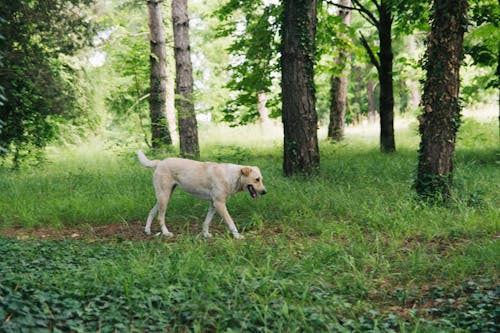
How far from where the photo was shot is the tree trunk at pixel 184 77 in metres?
13.7

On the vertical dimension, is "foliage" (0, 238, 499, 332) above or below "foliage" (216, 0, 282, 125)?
below

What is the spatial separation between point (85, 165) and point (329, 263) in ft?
36.6

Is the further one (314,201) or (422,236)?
(314,201)

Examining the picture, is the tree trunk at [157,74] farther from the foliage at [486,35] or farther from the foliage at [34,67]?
the foliage at [486,35]

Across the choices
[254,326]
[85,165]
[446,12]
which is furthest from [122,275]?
[85,165]

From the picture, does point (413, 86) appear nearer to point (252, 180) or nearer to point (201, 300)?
point (252, 180)

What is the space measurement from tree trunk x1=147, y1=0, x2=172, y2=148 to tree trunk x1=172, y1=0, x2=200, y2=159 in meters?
2.86

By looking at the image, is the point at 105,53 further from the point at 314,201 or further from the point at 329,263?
the point at 329,263

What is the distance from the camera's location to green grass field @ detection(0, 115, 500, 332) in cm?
386

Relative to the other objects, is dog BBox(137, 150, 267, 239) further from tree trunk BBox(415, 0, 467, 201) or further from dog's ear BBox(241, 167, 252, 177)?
tree trunk BBox(415, 0, 467, 201)

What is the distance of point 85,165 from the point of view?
575 inches

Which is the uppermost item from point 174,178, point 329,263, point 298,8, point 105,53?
point 105,53

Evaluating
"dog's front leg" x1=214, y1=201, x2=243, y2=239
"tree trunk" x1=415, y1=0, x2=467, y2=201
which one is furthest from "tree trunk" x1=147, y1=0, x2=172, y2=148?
"tree trunk" x1=415, y1=0, x2=467, y2=201

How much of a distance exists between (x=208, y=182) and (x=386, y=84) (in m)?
9.03
